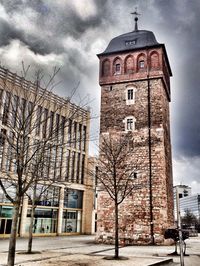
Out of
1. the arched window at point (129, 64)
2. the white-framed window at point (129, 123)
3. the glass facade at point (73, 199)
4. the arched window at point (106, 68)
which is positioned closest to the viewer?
the white-framed window at point (129, 123)

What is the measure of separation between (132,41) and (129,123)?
26.7 ft

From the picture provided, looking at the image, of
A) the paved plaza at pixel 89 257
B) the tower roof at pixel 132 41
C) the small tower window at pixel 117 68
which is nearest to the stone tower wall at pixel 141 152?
the small tower window at pixel 117 68

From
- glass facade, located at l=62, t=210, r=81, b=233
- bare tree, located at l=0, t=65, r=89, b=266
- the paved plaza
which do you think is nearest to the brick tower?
the paved plaza

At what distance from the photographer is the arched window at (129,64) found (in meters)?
26.2

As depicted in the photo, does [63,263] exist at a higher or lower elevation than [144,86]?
lower

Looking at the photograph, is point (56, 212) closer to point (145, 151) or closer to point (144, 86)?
point (145, 151)

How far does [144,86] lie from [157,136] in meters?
4.67

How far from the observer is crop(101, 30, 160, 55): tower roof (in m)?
26.6

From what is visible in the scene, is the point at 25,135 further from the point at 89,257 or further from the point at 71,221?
the point at 71,221

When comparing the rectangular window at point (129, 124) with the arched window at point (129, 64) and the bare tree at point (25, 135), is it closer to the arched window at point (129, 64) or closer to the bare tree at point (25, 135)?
the arched window at point (129, 64)

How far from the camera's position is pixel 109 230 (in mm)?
22484

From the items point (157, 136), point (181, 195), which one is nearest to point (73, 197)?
point (157, 136)

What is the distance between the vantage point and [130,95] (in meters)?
25.4

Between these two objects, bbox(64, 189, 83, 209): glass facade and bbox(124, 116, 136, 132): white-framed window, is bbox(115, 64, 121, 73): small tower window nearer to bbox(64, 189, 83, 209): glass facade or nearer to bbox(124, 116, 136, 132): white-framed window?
bbox(124, 116, 136, 132): white-framed window
